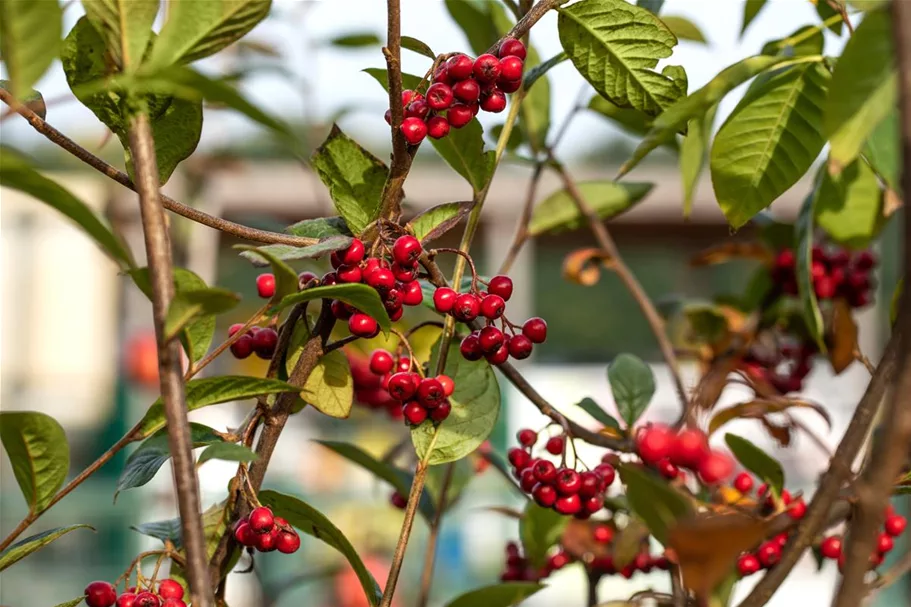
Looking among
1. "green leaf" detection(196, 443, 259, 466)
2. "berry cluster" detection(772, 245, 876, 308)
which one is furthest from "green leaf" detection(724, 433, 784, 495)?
"berry cluster" detection(772, 245, 876, 308)

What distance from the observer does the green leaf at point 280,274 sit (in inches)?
14.4

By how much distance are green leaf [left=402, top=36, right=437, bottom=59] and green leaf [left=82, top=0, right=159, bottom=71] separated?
0.16 meters

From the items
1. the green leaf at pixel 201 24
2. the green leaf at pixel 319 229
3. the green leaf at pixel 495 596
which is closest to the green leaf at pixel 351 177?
the green leaf at pixel 319 229

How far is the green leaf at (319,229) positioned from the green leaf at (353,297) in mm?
66

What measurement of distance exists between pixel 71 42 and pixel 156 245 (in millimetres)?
160

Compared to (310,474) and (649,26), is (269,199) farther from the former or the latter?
(649,26)

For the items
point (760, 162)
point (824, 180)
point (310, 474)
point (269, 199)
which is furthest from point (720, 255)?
point (269, 199)

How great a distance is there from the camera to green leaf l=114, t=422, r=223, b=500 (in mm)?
447

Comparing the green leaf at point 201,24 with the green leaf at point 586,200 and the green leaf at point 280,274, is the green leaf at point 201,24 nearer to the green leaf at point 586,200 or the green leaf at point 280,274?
the green leaf at point 280,274

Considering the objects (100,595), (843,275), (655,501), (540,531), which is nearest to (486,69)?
(655,501)

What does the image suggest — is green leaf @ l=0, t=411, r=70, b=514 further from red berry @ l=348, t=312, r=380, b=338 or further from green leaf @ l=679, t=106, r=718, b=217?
green leaf @ l=679, t=106, r=718, b=217

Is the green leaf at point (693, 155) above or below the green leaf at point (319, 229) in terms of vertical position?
above

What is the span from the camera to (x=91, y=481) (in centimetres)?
500

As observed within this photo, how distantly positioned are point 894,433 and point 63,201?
274 mm
